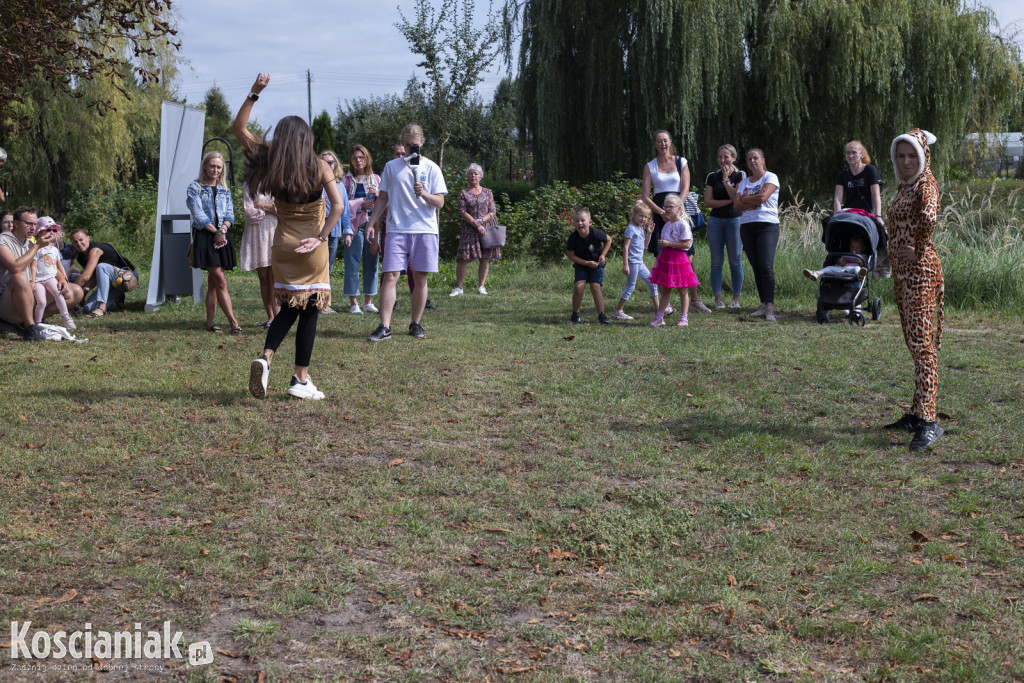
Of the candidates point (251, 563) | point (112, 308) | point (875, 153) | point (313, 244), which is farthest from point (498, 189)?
point (251, 563)

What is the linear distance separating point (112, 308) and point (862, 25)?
49.2 feet

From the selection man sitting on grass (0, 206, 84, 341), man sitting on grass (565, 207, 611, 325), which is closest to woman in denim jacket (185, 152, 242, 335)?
man sitting on grass (0, 206, 84, 341)

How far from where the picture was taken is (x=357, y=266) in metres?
11.8

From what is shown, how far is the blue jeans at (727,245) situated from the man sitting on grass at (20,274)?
→ 7883 millimetres

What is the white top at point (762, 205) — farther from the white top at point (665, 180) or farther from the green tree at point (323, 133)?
the green tree at point (323, 133)

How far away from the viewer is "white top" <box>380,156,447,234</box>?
9.30 metres

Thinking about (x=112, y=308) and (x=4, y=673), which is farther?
(x=112, y=308)

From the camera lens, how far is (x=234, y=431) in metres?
6.04

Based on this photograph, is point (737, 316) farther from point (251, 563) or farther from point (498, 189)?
point (498, 189)

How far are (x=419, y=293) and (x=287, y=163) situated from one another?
335 cm

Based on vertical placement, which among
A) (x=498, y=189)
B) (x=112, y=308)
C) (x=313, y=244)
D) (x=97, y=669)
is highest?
(x=498, y=189)

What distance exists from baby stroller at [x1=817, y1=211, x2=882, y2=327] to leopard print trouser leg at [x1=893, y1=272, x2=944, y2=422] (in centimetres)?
479

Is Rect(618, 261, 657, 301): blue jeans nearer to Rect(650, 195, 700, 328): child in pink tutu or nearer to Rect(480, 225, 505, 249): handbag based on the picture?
Rect(650, 195, 700, 328): child in pink tutu

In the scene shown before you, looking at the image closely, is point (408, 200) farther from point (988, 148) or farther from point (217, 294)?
point (988, 148)
